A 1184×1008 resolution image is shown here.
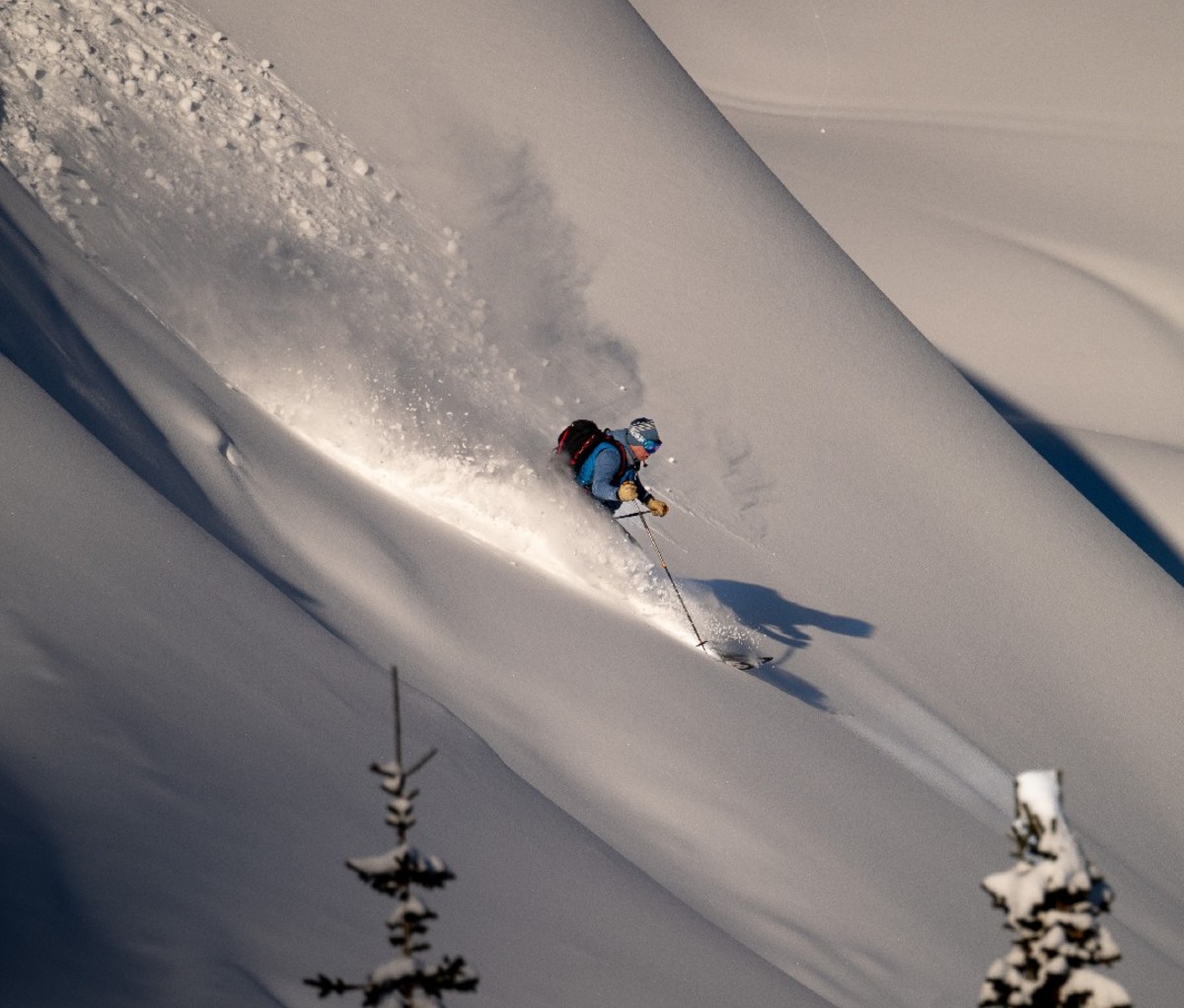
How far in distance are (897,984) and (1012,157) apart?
23.8 m

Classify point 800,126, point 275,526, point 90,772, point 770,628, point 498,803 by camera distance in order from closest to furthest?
point 90,772
point 498,803
point 275,526
point 770,628
point 800,126

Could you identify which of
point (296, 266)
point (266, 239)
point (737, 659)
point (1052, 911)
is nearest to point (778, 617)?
point (737, 659)

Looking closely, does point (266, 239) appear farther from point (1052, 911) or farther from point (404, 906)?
point (1052, 911)

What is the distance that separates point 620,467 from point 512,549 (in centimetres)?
100

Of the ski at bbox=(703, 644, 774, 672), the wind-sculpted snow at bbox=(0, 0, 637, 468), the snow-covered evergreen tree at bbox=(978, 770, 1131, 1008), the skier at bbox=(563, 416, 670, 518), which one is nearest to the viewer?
the snow-covered evergreen tree at bbox=(978, 770, 1131, 1008)

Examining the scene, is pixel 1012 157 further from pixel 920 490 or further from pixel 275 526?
pixel 275 526

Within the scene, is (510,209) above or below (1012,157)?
below

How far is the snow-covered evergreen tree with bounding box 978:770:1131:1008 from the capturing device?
307 cm

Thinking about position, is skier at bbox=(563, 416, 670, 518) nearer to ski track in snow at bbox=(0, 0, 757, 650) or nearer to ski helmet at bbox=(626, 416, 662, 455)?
ski helmet at bbox=(626, 416, 662, 455)

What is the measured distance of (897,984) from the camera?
610cm

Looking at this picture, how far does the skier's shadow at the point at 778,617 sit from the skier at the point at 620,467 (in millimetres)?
1123

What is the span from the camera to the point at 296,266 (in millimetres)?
10203

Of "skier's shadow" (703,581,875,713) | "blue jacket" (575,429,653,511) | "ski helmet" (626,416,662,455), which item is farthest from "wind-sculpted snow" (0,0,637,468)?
"skier's shadow" (703,581,875,713)

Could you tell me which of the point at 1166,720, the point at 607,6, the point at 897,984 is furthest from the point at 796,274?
the point at 897,984
